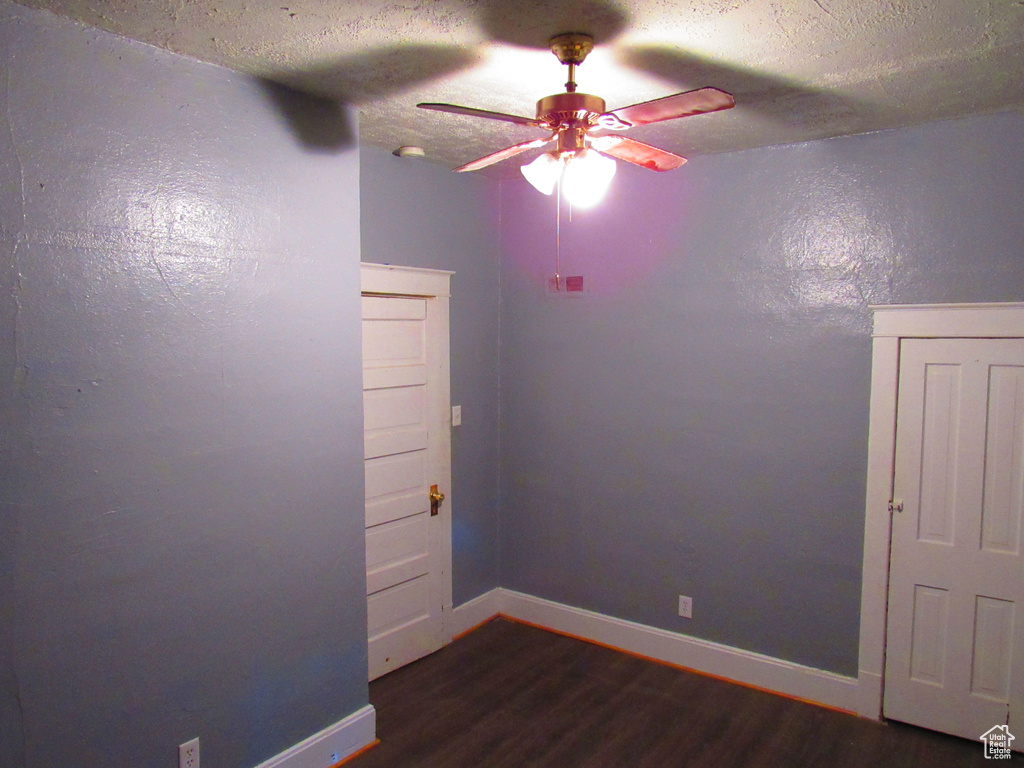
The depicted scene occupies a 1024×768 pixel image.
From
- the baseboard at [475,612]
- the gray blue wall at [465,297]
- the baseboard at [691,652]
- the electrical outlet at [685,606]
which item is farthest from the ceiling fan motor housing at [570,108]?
the baseboard at [475,612]

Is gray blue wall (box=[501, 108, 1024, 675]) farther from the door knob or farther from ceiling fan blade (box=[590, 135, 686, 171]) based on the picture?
ceiling fan blade (box=[590, 135, 686, 171])

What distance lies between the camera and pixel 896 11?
6.47 feet

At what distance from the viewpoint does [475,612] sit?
14.2 ft

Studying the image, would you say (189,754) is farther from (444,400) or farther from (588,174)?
(588,174)

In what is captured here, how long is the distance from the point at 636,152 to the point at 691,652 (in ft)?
8.98

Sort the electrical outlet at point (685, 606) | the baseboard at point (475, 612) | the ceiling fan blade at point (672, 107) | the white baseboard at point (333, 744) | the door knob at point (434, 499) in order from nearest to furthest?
the ceiling fan blade at point (672, 107), the white baseboard at point (333, 744), the electrical outlet at point (685, 606), the door knob at point (434, 499), the baseboard at point (475, 612)

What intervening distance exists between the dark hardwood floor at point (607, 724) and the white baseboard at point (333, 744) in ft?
0.19

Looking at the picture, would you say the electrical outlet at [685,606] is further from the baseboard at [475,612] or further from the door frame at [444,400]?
the door frame at [444,400]

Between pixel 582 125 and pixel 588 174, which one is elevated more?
pixel 582 125

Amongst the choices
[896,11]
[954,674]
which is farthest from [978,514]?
[896,11]

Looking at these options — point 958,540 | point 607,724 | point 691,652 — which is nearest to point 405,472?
point 607,724

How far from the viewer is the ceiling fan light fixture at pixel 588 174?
2.24 m

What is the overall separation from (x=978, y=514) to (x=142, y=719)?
3413 mm

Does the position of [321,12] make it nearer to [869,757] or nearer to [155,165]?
[155,165]
